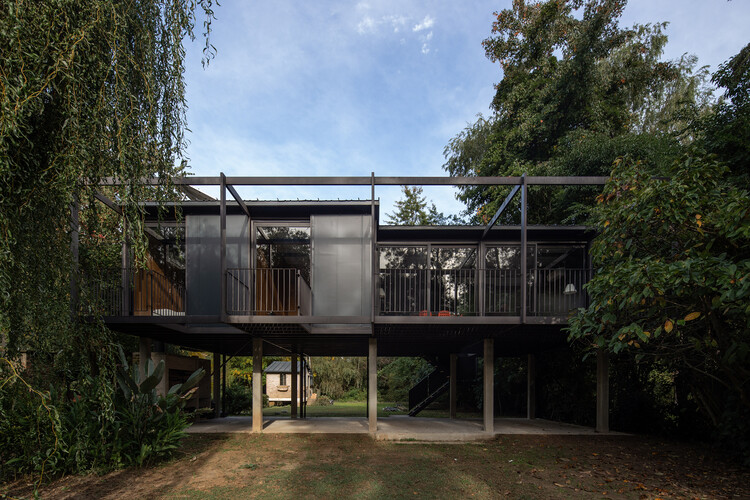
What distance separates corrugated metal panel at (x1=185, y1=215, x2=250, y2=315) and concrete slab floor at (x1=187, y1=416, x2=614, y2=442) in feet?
9.58

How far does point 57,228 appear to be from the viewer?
4098mm

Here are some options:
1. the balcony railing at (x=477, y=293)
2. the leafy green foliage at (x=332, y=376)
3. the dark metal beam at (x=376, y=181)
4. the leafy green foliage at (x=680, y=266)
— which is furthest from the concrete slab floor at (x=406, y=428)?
the leafy green foliage at (x=332, y=376)

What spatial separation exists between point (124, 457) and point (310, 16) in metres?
9.00

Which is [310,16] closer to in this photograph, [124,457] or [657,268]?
[657,268]

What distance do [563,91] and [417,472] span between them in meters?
14.0

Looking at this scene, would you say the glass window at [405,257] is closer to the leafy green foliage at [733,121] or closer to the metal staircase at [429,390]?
the metal staircase at [429,390]

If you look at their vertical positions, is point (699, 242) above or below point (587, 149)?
below

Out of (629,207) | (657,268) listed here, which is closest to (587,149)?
(629,207)

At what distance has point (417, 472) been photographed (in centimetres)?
639

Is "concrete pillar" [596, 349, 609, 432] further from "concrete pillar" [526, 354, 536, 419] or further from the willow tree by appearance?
the willow tree

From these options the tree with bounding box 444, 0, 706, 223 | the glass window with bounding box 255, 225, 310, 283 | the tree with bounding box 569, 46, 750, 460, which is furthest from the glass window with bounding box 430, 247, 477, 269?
the tree with bounding box 444, 0, 706, 223

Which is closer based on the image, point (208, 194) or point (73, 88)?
point (73, 88)

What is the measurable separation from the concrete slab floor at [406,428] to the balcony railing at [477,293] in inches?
101

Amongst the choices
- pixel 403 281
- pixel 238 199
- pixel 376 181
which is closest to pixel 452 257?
pixel 403 281
